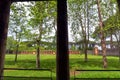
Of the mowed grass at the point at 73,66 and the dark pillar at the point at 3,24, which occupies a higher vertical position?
the dark pillar at the point at 3,24

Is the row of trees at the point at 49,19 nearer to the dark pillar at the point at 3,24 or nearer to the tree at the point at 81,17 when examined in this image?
the tree at the point at 81,17

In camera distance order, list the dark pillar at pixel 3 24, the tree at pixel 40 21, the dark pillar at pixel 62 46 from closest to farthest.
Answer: the dark pillar at pixel 62 46
the dark pillar at pixel 3 24
the tree at pixel 40 21

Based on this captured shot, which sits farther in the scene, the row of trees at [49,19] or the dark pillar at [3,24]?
the row of trees at [49,19]

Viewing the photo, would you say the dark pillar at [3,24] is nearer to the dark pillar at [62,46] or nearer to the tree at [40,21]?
the dark pillar at [62,46]

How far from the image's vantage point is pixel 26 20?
31750 mm

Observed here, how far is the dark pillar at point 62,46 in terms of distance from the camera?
9305 mm

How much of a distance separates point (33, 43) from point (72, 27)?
32.6 ft

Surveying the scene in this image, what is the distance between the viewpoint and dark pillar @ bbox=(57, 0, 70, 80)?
30.5ft

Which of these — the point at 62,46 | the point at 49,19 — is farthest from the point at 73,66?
the point at 62,46

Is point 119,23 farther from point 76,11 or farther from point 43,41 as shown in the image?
point 43,41

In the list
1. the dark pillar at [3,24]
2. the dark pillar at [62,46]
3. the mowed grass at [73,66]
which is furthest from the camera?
the mowed grass at [73,66]

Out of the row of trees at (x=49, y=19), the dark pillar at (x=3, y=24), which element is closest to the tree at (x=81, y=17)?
the row of trees at (x=49, y=19)

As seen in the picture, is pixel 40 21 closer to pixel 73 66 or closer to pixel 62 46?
pixel 73 66

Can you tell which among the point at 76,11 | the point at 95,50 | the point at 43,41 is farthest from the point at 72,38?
the point at 95,50
